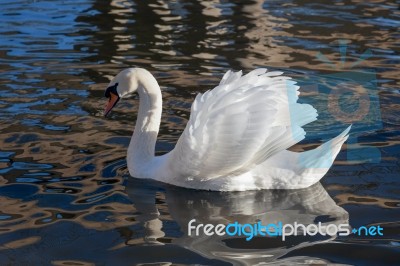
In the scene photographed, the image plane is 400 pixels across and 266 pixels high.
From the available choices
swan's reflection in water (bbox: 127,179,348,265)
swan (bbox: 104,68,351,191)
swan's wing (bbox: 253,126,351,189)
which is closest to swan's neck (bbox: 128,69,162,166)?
swan (bbox: 104,68,351,191)

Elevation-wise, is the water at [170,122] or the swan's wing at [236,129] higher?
the swan's wing at [236,129]

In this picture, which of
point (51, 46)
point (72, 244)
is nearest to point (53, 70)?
point (51, 46)

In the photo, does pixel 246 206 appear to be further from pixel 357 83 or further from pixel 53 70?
pixel 53 70

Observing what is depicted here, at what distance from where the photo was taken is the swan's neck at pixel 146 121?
24.7 feet

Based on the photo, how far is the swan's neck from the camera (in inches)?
296

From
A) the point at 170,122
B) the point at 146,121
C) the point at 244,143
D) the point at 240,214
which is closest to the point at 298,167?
the point at 244,143

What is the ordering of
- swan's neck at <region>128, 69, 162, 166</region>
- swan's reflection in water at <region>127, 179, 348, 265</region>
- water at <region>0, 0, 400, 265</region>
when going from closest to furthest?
swan's reflection in water at <region>127, 179, 348, 265</region>
water at <region>0, 0, 400, 265</region>
swan's neck at <region>128, 69, 162, 166</region>

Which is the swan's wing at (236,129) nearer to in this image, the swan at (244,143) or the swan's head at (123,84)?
the swan at (244,143)

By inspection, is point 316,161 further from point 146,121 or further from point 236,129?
point 146,121

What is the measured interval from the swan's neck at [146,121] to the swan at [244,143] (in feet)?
0.04

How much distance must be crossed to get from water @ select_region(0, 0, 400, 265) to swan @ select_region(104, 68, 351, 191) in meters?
0.12

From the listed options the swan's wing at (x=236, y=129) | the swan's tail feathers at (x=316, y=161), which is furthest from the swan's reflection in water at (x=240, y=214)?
the swan's wing at (x=236, y=129)

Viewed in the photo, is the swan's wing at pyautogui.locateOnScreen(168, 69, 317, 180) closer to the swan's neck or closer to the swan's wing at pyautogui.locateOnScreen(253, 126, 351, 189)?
the swan's wing at pyautogui.locateOnScreen(253, 126, 351, 189)

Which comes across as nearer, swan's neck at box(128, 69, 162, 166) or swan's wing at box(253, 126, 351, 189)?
swan's wing at box(253, 126, 351, 189)
